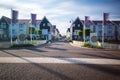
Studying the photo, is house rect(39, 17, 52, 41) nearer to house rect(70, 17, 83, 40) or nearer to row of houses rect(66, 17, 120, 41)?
house rect(70, 17, 83, 40)

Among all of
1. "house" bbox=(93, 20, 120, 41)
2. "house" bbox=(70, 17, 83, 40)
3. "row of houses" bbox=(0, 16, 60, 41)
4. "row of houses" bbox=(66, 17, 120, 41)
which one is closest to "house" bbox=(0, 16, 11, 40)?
"row of houses" bbox=(0, 16, 60, 41)

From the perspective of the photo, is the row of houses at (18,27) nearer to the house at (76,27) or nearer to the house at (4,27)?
the house at (4,27)

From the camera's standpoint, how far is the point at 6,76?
730cm

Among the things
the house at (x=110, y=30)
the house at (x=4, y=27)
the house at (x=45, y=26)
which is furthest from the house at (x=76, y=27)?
the house at (x=4, y=27)

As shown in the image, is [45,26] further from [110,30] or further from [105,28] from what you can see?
→ [110,30]

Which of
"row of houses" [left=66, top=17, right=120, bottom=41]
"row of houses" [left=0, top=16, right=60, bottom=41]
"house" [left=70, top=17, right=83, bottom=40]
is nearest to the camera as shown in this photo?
Result: "row of houses" [left=0, top=16, right=60, bottom=41]

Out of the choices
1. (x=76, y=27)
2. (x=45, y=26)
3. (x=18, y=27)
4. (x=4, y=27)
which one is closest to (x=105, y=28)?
(x=76, y=27)

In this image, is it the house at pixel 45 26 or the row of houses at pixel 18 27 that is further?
the house at pixel 45 26

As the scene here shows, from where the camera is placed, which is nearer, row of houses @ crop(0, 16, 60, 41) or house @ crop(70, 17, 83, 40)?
row of houses @ crop(0, 16, 60, 41)

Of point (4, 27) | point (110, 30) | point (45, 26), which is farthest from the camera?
point (45, 26)

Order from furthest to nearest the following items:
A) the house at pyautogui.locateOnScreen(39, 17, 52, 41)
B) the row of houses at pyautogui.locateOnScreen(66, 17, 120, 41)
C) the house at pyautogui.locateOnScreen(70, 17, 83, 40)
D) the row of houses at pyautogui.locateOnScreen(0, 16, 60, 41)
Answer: the house at pyautogui.locateOnScreen(39, 17, 52, 41) < the house at pyautogui.locateOnScreen(70, 17, 83, 40) < the row of houses at pyautogui.locateOnScreen(66, 17, 120, 41) < the row of houses at pyautogui.locateOnScreen(0, 16, 60, 41)

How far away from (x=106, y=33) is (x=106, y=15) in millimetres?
45006

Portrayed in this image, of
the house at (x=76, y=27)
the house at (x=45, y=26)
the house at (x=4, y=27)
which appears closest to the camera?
the house at (x=4, y=27)

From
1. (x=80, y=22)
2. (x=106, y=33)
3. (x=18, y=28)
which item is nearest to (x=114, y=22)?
(x=106, y=33)
